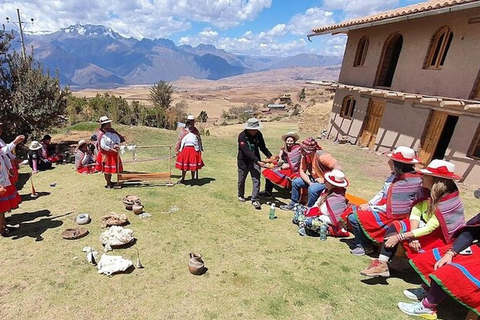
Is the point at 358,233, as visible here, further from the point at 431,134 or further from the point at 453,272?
the point at 431,134

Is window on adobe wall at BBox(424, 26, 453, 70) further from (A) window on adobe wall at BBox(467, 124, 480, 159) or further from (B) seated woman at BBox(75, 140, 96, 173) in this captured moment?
(B) seated woman at BBox(75, 140, 96, 173)

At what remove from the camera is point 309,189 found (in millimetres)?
5848

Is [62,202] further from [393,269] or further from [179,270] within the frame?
[393,269]

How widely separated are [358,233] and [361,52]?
14.8 m

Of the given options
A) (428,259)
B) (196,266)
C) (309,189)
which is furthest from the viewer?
(309,189)

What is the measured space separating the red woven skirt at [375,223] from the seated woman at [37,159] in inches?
389

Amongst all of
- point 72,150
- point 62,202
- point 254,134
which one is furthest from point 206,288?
point 72,150

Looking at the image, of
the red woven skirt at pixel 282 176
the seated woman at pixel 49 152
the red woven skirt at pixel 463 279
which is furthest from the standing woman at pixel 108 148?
the red woven skirt at pixel 463 279

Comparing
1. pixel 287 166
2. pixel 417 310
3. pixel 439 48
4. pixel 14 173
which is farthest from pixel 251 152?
pixel 439 48

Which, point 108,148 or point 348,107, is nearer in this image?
point 108,148

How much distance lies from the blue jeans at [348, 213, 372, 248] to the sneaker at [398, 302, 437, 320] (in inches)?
47.9

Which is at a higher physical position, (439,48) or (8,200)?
(439,48)

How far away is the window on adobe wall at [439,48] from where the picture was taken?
11.2 metres

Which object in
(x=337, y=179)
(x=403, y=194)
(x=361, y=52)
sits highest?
(x=361, y=52)
